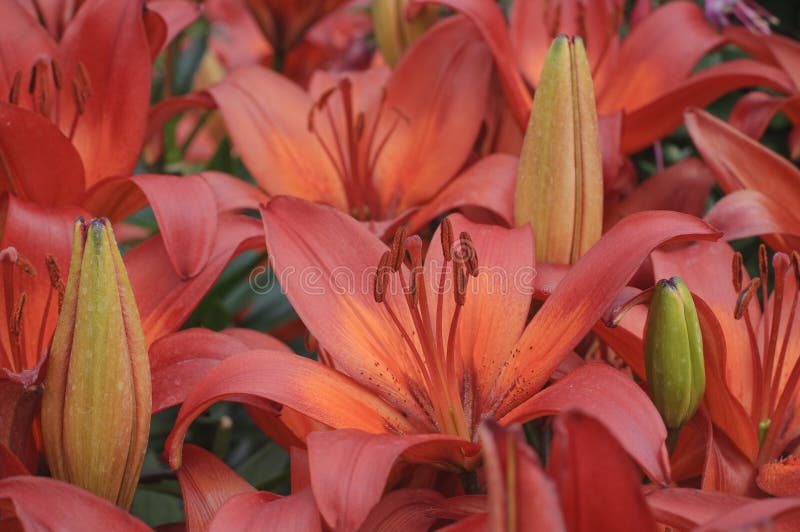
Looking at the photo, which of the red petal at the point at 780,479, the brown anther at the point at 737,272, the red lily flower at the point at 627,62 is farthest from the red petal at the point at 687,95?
the red petal at the point at 780,479

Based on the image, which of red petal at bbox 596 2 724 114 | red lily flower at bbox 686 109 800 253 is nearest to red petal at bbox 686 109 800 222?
red lily flower at bbox 686 109 800 253

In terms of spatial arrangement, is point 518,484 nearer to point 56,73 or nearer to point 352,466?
point 352,466

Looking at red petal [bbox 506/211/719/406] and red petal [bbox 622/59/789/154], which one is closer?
red petal [bbox 506/211/719/406]

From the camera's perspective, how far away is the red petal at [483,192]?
2.49 feet

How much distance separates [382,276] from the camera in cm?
63

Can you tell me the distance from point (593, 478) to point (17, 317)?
369mm

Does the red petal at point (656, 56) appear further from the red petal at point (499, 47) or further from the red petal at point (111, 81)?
the red petal at point (111, 81)

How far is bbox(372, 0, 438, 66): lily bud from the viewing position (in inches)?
40.1

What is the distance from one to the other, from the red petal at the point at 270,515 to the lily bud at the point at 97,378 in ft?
0.25

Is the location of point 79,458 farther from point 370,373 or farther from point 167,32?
point 167,32

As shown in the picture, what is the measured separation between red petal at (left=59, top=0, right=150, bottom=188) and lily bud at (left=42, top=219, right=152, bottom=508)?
273 millimetres

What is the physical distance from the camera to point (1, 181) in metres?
0.76

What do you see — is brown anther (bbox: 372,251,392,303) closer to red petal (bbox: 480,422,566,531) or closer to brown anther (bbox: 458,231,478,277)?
→ brown anther (bbox: 458,231,478,277)

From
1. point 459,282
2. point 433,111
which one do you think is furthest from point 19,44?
point 459,282
